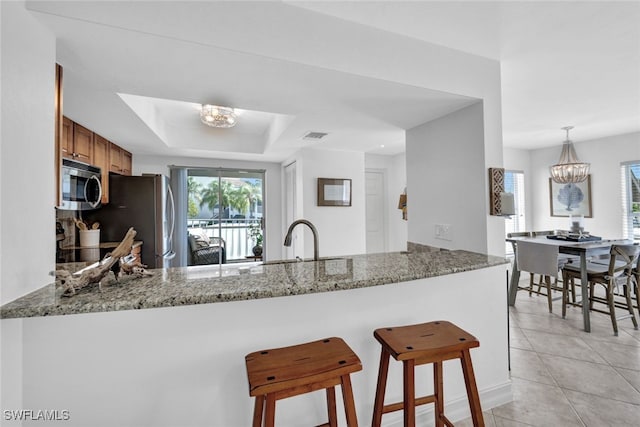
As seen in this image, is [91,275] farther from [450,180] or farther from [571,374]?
[571,374]

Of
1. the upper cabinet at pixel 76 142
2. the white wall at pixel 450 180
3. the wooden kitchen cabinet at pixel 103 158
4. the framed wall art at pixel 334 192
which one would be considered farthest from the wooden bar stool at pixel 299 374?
the wooden kitchen cabinet at pixel 103 158

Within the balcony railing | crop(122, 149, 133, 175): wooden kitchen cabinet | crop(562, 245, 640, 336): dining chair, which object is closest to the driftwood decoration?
crop(122, 149, 133, 175): wooden kitchen cabinet

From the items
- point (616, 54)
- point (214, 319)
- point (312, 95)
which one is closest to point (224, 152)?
point (312, 95)

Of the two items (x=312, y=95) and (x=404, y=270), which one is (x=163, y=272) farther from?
(x=312, y=95)

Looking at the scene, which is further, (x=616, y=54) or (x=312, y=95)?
(x=616, y=54)

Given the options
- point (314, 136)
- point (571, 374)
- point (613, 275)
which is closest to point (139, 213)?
point (314, 136)

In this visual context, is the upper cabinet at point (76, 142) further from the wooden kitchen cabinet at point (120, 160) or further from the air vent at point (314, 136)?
the air vent at point (314, 136)

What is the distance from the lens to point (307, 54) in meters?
1.47

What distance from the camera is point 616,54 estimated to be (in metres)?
2.00

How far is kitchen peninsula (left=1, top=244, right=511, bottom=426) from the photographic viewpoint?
105cm

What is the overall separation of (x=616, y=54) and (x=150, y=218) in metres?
4.50

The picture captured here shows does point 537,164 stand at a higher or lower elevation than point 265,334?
higher

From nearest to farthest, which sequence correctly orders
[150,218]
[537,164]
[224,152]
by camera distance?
[150,218], [224,152], [537,164]

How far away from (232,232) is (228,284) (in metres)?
3.59
